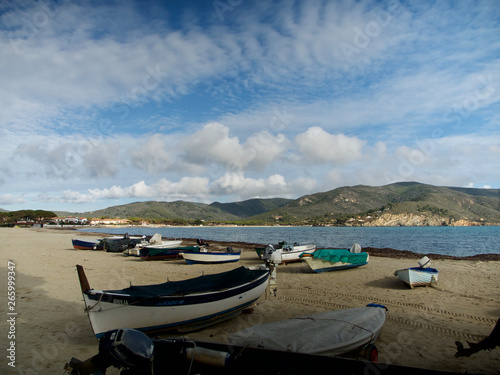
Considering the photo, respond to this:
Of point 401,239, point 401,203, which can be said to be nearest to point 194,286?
point 401,239

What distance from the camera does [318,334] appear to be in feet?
17.5

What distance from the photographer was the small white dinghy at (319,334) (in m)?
4.84

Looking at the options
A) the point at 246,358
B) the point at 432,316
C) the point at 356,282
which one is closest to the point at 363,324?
Answer: the point at 246,358

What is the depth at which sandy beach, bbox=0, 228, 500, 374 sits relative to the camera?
21.2ft

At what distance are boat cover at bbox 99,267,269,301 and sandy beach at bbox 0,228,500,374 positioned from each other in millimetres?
1181

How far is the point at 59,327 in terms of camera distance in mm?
7934

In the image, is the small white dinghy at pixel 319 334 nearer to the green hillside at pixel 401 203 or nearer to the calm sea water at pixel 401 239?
the calm sea water at pixel 401 239

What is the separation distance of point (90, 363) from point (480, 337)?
9.13 meters

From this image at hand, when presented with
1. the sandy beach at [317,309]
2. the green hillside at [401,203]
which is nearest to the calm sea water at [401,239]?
the sandy beach at [317,309]

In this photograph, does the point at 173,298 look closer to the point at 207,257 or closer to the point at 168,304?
the point at 168,304

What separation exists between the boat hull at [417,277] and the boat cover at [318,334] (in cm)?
730

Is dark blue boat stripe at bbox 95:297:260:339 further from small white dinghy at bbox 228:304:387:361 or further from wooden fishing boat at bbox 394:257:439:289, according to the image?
wooden fishing boat at bbox 394:257:439:289

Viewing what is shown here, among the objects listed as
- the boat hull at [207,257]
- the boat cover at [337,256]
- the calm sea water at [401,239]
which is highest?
the boat cover at [337,256]

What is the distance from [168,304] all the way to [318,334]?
145 inches
